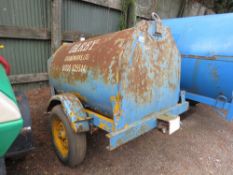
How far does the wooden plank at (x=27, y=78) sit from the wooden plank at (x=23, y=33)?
92 centimetres

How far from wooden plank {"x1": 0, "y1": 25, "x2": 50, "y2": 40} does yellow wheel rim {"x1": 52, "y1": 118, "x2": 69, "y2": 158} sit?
2.55 metres

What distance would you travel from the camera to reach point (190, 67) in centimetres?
289

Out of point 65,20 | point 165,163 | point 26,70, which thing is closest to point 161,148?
point 165,163

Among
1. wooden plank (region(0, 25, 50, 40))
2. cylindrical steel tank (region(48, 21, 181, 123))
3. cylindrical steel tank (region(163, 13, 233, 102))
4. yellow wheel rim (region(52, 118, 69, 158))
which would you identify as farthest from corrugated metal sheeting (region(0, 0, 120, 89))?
cylindrical steel tank (region(163, 13, 233, 102))

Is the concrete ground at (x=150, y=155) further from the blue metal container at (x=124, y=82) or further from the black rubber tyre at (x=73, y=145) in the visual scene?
the blue metal container at (x=124, y=82)

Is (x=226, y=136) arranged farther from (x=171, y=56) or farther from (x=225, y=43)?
(x=171, y=56)

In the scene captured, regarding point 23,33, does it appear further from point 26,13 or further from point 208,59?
point 208,59

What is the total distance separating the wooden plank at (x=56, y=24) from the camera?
3.94m

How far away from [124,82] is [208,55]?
5.94 ft

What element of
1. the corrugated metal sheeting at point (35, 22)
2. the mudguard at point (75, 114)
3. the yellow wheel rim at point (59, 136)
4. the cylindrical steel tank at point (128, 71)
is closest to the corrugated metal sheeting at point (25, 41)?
the corrugated metal sheeting at point (35, 22)

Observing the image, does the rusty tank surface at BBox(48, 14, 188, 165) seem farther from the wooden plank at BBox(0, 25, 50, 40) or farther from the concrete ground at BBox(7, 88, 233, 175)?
the wooden plank at BBox(0, 25, 50, 40)

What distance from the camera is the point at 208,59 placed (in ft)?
8.62

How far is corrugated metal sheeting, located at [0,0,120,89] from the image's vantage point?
3.62 m

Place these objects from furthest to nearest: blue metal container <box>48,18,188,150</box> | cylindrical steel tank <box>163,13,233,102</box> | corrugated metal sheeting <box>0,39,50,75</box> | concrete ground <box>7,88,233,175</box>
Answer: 1. corrugated metal sheeting <box>0,39,50,75</box>
2. cylindrical steel tank <box>163,13,233,102</box>
3. concrete ground <box>7,88,233,175</box>
4. blue metal container <box>48,18,188,150</box>
